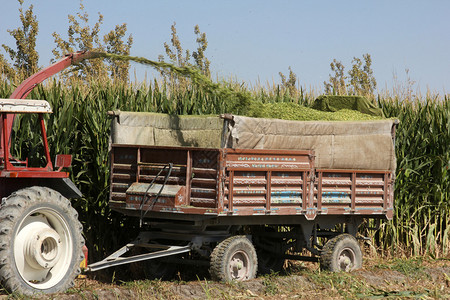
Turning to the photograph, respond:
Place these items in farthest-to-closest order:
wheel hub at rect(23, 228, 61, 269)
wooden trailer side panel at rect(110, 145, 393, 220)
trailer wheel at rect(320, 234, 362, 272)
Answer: trailer wheel at rect(320, 234, 362, 272), wooden trailer side panel at rect(110, 145, 393, 220), wheel hub at rect(23, 228, 61, 269)

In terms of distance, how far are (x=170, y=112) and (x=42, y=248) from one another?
4.38 m

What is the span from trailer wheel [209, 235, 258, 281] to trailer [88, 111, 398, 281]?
0.04ft

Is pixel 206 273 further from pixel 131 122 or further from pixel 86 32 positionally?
pixel 86 32

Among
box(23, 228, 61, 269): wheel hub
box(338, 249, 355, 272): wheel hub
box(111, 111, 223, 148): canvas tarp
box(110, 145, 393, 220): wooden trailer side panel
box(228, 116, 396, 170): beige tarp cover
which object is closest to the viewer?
box(23, 228, 61, 269): wheel hub

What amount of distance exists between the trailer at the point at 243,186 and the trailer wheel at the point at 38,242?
2.56 feet

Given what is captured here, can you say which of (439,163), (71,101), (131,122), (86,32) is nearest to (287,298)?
(131,122)

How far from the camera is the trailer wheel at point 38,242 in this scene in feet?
20.1

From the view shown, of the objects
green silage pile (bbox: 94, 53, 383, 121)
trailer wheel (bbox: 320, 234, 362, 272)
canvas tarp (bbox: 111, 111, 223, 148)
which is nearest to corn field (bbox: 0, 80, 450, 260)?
green silage pile (bbox: 94, 53, 383, 121)

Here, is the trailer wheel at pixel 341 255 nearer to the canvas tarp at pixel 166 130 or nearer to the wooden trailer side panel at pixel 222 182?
the wooden trailer side panel at pixel 222 182

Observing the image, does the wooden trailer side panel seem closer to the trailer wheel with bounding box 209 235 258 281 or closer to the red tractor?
the trailer wheel with bounding box 209 235 258 281

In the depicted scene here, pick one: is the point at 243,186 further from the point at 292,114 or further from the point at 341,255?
the point at 341,255

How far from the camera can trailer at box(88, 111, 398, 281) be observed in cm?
776

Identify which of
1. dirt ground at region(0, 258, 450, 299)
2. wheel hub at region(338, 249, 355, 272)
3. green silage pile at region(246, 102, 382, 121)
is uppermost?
green silage pile at region(246, 102, 382, 121)

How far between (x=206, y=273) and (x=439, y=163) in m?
4.69
